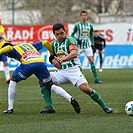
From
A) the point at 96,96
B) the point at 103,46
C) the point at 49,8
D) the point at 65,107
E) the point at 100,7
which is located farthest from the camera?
the point at 100,7

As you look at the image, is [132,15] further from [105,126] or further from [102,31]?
[105,126]

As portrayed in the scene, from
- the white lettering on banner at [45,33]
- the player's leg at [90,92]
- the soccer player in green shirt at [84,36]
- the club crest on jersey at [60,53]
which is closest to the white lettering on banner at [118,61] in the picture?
the white lettering on banner at [45,33]

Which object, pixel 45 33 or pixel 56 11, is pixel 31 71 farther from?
pixel 56 11

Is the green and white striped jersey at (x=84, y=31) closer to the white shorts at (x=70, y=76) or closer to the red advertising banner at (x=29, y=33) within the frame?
the white shorts at (x=70, y=76)

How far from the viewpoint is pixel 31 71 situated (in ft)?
34.4

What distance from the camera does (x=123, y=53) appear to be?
26.1 metres

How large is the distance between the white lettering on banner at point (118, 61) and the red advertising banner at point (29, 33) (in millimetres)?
2355

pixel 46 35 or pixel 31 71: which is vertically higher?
pixel 31 71

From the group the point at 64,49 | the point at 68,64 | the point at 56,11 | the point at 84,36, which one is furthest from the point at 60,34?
the point at 56,11

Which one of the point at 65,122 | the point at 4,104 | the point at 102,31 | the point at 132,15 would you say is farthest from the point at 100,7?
the point at 65,122

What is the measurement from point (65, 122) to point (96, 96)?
1240 millimetres

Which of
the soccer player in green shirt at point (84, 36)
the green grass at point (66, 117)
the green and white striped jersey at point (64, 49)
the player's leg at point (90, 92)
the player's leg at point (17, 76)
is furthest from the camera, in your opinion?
the soccer player in green shirt at point (84, 36)

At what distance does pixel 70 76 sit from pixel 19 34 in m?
16.0

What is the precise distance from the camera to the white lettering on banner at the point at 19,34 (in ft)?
86.2
